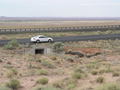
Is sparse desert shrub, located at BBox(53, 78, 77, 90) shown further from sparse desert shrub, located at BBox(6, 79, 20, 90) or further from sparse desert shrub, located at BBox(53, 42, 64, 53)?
sparse desert shrub, located at BBox(53, 42, 64, 53)

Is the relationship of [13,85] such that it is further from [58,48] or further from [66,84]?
[58,48]

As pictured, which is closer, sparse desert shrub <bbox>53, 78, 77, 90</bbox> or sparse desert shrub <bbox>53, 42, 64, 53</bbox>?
sparse desert shrub <bbox>53, 78, 77, 90</bbox>

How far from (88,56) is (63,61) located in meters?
5.71

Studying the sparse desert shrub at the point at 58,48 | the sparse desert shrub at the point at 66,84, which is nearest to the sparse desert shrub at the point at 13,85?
the sparse desert shrub at the point at 66,84

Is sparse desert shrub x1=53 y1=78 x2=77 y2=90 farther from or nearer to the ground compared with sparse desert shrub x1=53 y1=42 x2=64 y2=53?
farther from the ground

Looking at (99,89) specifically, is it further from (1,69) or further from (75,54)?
(75,54)

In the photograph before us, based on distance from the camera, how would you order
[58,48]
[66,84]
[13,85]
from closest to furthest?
1. [13,85]
2. [66,84]
3. [58,48]

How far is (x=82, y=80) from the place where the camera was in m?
18.3

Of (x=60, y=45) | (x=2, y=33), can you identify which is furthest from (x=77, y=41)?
(x=2, y=33)

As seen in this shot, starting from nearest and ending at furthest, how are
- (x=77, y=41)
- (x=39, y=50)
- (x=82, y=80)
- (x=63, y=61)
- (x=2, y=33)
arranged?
1. (x=82, y=80)
2. (x=63, y=61)
3. (x=39, y=50)
4. (x=77, y=41)
5. (x=2, y=33)

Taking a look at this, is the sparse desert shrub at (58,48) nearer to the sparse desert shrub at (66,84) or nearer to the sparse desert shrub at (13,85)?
the sparse desert shrub at (66,84)

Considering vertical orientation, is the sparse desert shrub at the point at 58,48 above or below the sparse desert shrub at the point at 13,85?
below

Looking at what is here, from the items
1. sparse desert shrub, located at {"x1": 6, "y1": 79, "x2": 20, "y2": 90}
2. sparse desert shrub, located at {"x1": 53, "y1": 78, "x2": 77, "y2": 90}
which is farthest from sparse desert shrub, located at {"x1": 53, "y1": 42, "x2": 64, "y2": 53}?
sparse desert shrub, located at {"x1": 6, "y1": 79, "x2": 20, "y2": 90}

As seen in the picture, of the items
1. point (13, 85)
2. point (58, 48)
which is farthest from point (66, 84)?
point (58, 48)
